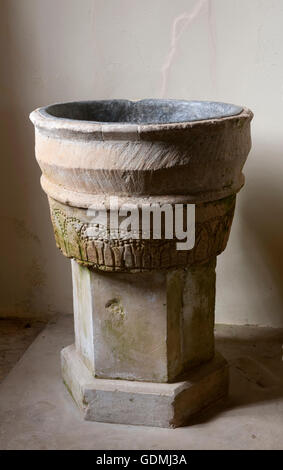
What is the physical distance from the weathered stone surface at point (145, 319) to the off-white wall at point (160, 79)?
2.35 ft

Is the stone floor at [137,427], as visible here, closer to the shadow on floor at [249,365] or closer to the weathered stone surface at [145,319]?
the shadow on floor at [249,365]

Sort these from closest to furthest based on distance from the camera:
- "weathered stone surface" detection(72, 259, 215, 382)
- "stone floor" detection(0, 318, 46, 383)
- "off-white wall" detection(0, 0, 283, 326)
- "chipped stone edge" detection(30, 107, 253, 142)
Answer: "chipped stone edge" detection(30, 107, 253, 142)
"weathered stone surface" detection(72, 259, 215, 382)
"off-white wall" detection(0, 0, 283, 326)
"stone floor" detection(0, 318, 46, 383)

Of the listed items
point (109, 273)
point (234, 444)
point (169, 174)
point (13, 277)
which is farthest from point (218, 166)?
point (13, 277)

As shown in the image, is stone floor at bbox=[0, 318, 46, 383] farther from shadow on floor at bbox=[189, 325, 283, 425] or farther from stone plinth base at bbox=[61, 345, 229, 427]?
shadow on floor at bbox=[189, 325, 283, 425]

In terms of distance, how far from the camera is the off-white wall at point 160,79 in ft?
8.81

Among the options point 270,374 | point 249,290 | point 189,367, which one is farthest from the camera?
point 249,290

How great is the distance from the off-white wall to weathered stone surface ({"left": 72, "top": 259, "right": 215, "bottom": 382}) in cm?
72

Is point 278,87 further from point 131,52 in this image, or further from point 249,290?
point 249,290

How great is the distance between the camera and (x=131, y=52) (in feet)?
9.09

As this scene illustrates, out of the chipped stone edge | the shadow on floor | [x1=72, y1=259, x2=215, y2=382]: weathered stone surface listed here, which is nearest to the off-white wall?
the shadow on floor

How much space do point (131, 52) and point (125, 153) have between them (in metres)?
1.07

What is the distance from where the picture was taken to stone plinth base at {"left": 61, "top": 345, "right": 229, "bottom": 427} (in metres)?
2.24

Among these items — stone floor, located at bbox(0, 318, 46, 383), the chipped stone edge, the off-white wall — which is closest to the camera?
the chipped stone edge

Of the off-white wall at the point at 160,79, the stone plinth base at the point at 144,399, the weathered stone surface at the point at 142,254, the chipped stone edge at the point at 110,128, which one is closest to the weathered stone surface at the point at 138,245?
the weathered stone surface at the point at 142,254
